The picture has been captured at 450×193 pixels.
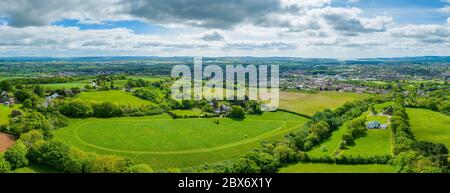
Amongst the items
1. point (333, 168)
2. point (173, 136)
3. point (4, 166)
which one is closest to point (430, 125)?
point (333, 168)

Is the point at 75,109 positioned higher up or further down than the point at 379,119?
higher up

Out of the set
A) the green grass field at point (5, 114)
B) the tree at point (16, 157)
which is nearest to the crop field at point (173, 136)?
the green grass field at point (5, 114)

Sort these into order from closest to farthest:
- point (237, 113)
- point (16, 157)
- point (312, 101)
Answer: point (16, 157) < point (237, 113) < point (312, 101)

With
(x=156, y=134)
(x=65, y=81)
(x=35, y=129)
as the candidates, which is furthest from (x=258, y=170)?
(x=65, y=81)

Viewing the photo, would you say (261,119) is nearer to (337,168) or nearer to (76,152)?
(337,168)

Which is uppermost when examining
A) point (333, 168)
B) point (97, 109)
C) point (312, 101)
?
point (97, 109)

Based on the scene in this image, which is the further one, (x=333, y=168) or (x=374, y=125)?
(x=374, y=125)

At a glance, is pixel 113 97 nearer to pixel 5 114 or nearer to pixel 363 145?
pixel 5 114
